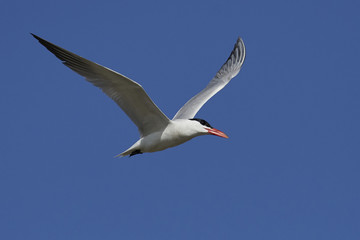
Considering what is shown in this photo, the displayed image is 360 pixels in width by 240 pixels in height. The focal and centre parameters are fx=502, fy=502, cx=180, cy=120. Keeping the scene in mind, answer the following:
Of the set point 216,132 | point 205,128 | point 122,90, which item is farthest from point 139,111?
point 216,132

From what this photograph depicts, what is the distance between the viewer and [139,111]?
7887 mm

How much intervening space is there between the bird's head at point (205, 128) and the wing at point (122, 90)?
531mm

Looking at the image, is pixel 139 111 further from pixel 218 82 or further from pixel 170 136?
pixel 218 82

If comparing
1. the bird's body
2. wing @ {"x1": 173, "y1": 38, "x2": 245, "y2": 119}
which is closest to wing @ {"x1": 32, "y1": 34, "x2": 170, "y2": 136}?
the bird's body

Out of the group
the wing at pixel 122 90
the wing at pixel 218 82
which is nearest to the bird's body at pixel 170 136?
the wing at pixel 122 90

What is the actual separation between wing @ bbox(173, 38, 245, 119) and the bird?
13 cm

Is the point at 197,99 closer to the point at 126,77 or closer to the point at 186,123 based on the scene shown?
the point at 186,123

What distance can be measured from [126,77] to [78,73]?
722 mm

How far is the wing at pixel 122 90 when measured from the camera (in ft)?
23.5

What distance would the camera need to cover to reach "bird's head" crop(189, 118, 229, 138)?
8148 millimetres

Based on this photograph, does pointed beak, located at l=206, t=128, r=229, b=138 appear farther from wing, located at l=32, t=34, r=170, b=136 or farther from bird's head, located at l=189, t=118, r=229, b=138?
wing, located at l=32, t=34, r=170, b=136

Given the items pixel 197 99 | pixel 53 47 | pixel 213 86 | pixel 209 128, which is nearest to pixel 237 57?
pixel 213 86

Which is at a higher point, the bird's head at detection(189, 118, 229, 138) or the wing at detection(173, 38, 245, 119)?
the wing at detection(173, 38, 245, 119)

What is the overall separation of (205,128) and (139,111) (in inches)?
44.5
